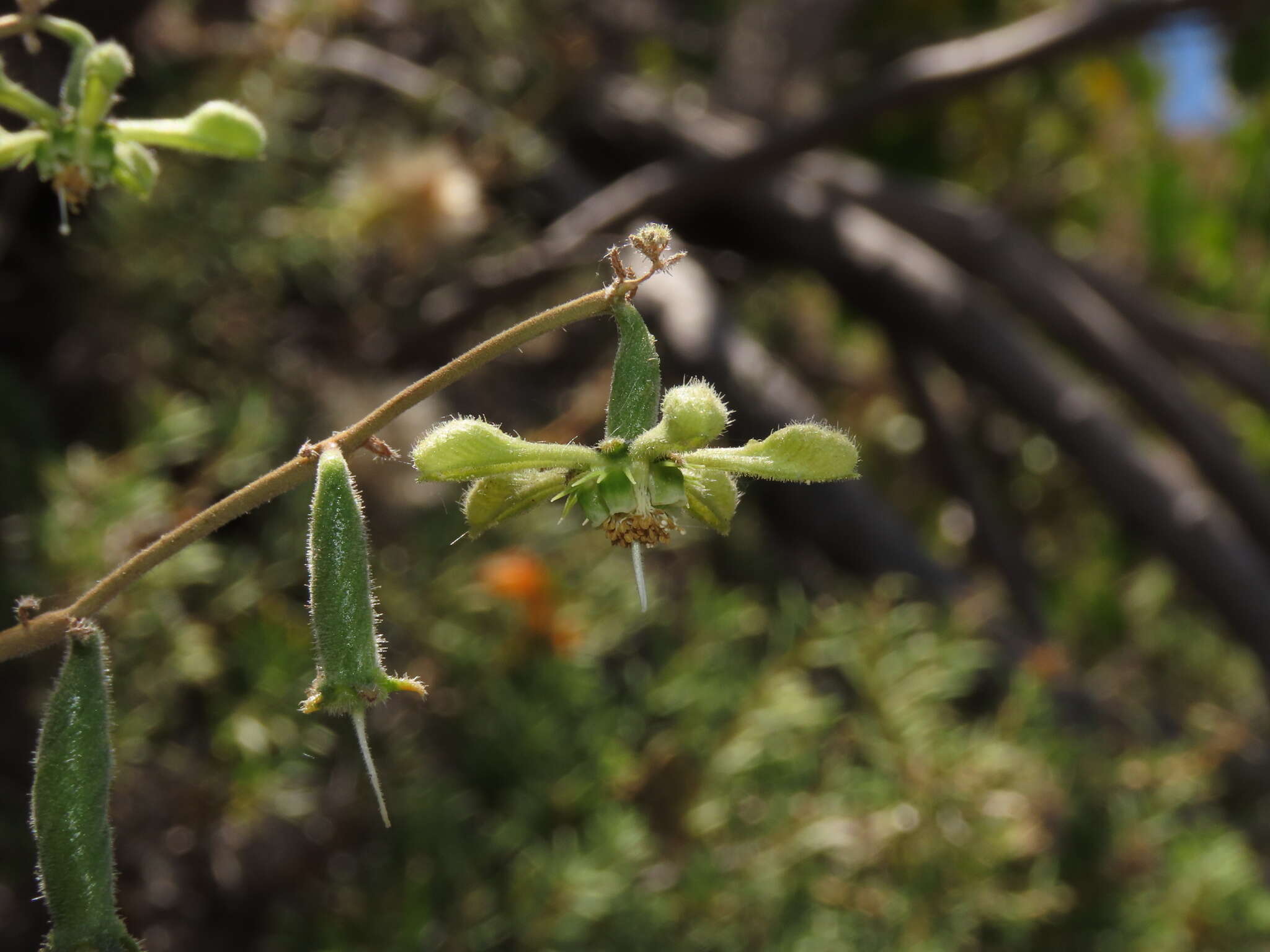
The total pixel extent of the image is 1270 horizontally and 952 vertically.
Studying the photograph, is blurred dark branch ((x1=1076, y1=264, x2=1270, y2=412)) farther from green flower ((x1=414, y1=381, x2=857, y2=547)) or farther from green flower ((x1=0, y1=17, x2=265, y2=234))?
green flower ((x1=0, y1=17, x2=265, y2=234))

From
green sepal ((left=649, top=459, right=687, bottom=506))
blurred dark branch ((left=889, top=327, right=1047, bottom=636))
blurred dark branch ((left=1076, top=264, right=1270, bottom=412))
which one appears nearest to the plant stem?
green sepal ((left=649, top=459, right=687, bottom=506))

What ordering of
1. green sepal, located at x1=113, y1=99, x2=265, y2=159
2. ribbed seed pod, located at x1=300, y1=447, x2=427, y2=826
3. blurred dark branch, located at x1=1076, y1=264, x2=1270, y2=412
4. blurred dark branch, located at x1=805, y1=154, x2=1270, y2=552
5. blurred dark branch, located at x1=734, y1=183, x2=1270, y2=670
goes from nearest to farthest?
ribbed seed pod, located at x1=300, y1=447, x2=427, y2=826 < green sepal, located at x1=113, y1=99, x2=265, y2=159 < blurred dark branch, located at x1=734, y1=183, x2=1270, y2=670 < blurred dark branch, located at x1=805, y1=154, x2=1270, y2=552 < blurred dark branch, located at x1=1076, y1=264, x2=1270, y2=412

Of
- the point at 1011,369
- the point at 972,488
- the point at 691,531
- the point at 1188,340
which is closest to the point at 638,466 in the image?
the point at 691,531

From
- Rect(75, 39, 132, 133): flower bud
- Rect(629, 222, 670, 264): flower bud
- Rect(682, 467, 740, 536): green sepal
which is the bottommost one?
Rect(682, 467, 740, 536): green sepal

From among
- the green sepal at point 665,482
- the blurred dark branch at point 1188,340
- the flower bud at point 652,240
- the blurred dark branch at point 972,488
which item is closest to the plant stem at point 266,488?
the flower bud at point 652,240

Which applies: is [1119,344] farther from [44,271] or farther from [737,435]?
[44,271]
